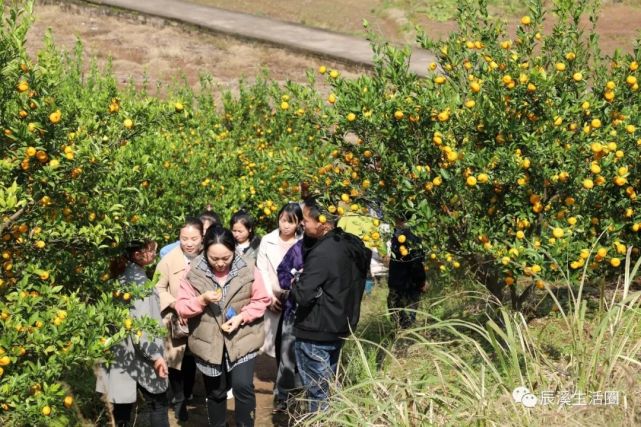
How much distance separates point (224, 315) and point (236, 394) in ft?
1.71

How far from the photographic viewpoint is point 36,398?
14.8ft

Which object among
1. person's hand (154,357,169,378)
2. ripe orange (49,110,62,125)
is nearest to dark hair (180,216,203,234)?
person's hand (154,357,169,378)

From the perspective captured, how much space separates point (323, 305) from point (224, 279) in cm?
68

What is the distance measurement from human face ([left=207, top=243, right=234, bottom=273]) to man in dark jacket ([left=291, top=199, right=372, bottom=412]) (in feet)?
1.52

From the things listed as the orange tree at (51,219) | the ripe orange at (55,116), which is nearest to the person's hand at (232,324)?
the orange tree at (51,219)

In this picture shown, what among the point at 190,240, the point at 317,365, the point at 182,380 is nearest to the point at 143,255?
the point at 190,240

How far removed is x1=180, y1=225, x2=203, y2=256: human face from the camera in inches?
269

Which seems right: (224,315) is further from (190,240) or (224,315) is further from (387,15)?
(387,15)

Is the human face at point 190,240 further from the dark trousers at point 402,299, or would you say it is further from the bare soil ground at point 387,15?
the bare soil ground at point 387,15

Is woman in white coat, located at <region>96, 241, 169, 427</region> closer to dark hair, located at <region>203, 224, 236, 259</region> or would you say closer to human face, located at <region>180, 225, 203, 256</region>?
dark hair, located at <region>203, 224, 236, 259</region>

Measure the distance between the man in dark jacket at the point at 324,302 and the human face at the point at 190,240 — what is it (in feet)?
3.96

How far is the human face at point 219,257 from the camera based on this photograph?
5.92 meters

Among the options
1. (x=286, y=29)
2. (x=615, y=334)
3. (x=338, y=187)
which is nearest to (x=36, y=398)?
(x=338, y=187)

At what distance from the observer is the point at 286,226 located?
7.23 m
